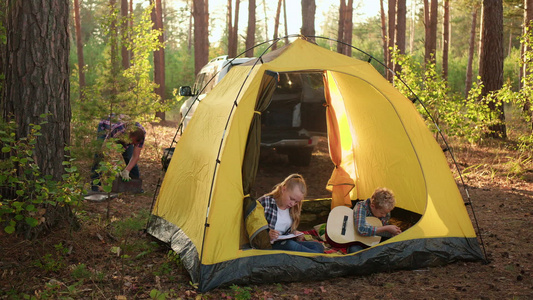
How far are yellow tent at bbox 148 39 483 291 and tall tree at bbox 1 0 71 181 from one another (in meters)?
1.28

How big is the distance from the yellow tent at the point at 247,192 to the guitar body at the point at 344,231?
49 centimetres

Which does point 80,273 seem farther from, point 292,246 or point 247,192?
point 292,246

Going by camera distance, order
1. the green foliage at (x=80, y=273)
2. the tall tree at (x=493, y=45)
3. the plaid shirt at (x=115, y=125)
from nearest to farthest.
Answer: the green foliage at (x=80, y=273)
the plaid shirt at (x=115, y=125)
the tall tree at (x=493, y=45)

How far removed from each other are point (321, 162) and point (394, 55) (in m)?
2.63

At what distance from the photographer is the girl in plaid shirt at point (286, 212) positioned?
4.66m

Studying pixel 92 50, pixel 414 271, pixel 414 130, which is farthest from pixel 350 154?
pixel 92 50

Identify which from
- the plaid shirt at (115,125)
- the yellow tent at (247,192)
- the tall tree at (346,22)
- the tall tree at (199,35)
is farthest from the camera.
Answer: the tall tree at (346,22)

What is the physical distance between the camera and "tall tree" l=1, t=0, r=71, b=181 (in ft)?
14.5

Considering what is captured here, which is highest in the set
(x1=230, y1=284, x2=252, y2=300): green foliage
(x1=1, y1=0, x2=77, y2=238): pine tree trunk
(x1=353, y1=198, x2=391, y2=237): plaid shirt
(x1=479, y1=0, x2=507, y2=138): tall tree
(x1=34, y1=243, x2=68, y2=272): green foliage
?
(x1=479, y1=0, x2=507, y2=138): tall tree

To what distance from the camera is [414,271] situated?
476cm

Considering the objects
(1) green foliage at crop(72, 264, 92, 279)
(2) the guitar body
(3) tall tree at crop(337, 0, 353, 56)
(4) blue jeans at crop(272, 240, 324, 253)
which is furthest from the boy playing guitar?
(3) tall tree at crop(337, 0, 353, 56)

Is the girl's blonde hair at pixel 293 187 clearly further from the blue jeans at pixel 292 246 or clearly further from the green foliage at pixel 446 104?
the green foliage at pixel 446 104

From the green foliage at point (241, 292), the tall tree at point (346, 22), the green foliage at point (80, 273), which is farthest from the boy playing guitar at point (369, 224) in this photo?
the tall tree at point (346, 22)

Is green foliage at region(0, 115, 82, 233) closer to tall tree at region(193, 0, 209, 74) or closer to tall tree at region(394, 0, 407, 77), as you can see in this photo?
tall tree at region(394, 0, 407, 77)
